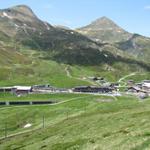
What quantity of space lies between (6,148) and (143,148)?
58.7m

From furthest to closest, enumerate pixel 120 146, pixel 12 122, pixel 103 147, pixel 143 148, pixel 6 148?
pixel 12 122 → pixel 6 148 → pixel 103 147 → pixel 120 146 → pixel 143 148

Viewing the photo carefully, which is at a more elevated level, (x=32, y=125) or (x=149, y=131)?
(x=149, y=131)

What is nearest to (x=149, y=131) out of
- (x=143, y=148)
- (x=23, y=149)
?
(x=143, y=148)

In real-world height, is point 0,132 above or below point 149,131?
below

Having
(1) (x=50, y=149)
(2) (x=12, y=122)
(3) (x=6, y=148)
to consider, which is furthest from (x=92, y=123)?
(2) (x=12, y=122)

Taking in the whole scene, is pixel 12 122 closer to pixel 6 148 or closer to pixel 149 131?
pixel 6 148

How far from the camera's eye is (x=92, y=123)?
11156 cm

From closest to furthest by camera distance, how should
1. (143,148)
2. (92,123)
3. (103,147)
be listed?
(143,148)
(103,147)
(92,123)

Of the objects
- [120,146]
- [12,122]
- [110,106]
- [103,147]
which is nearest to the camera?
[120,146]

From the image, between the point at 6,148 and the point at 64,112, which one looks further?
the point at 64,112

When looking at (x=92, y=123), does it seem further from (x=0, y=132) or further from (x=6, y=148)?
(x=0, y=132)

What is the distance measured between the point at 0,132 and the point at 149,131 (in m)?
116

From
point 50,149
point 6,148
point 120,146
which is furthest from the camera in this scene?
point 6,148

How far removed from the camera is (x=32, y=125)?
172 meters
